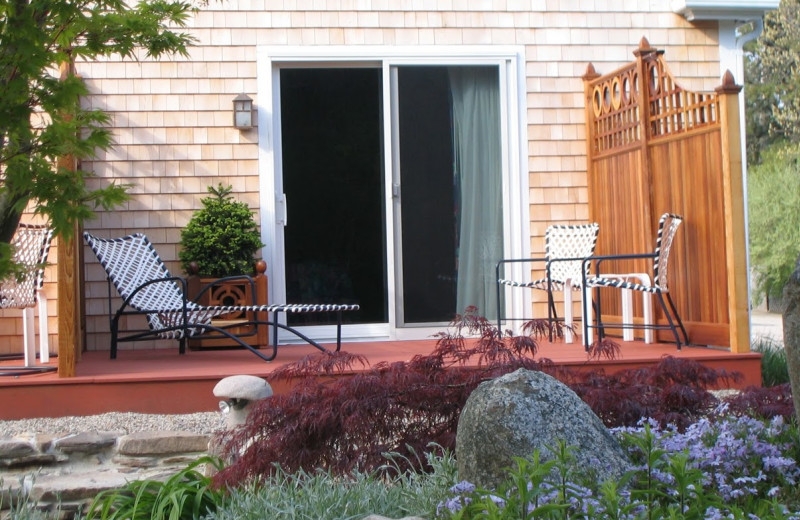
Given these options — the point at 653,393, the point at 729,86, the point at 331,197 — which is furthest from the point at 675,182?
the point at 653,393

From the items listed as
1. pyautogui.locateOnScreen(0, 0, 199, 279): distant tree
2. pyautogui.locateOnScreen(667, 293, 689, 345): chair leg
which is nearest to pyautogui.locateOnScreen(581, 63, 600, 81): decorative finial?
pyautogui.locateOnScreen(667, 293, 689, 345): chair leg

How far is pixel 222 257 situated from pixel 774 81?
19437 mm

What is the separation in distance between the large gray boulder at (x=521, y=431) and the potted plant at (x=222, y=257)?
3.95m

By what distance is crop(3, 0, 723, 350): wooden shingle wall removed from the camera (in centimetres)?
691

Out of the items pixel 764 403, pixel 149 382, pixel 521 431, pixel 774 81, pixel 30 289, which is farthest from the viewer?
→ pixel 774 81

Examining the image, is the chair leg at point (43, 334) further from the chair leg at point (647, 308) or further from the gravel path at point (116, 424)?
the chair leg at point (647, 308)

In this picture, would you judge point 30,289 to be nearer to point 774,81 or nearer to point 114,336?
point 114,336

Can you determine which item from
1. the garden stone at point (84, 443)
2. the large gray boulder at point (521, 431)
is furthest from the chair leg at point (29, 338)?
the large gray boulder at point (521, 431)

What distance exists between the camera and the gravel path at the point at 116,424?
4875 mm

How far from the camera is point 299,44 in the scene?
7090 millimetres

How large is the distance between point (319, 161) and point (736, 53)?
3438mm

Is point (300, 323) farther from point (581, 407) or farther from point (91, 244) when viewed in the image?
point (581, 407)

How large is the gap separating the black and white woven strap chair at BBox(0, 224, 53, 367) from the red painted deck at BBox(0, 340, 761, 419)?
0.32 meters

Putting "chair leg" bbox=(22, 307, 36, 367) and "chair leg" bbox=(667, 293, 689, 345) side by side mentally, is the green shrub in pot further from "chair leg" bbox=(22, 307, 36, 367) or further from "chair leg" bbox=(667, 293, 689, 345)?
"chair leg" bbox=(667, 293, 689, 345)
